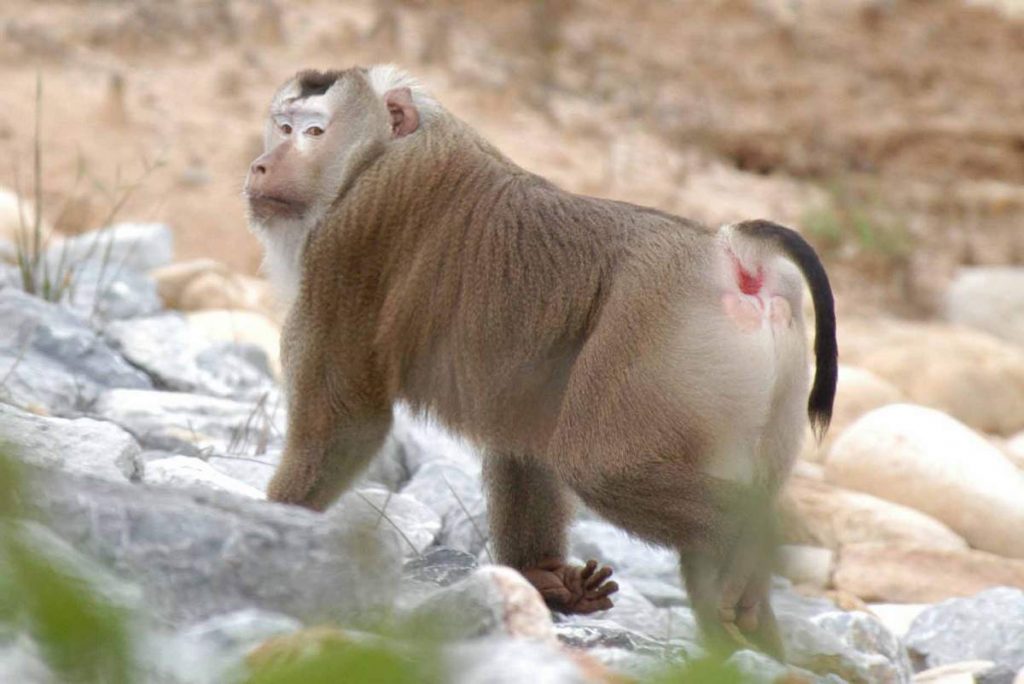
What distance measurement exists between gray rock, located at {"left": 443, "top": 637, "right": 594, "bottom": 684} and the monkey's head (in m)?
2.70

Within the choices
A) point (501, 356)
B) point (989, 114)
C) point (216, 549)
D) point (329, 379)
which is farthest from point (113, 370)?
point (989, 114)

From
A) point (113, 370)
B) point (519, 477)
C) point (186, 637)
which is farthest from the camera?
point (113, 370)

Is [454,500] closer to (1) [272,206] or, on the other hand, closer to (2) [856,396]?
(1) [272,206]

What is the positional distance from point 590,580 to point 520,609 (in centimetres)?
160

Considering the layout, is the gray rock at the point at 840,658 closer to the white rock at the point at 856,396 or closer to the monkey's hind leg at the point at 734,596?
the monkey's hind leg at the point at 734,596

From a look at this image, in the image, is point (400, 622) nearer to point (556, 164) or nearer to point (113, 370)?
point (113, 370)

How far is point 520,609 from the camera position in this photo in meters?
3.86

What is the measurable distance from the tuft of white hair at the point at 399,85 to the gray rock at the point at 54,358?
5.66ft

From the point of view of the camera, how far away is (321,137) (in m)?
5.66

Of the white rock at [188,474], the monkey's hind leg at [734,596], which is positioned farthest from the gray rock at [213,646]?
the white rock at [188,474]

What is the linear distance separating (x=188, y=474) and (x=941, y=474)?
145 inches

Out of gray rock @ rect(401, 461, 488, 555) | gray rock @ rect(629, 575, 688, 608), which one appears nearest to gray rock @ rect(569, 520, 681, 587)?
→ gray rock @ rect(629, 575, 688, 608)

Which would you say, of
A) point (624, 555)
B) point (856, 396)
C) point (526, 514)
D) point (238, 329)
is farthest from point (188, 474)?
point (856, 396)

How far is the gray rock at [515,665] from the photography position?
298cm
